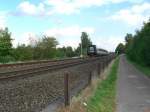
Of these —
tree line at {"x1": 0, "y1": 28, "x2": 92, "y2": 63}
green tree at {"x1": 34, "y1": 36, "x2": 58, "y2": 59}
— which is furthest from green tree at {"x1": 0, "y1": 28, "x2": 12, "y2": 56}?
green tree at {"x1": 34, "y1": 36, "x2": 58, "y2": 59}

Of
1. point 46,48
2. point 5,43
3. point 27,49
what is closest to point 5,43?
point 5,43

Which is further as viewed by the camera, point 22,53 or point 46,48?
point 46,48

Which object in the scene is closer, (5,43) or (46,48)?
(5,43)

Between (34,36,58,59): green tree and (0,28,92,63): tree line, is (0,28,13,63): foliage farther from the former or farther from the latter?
(34,36,58,59): green tree

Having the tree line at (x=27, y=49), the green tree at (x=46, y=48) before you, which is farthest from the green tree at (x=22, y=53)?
the green tree at (x=46, y=48)

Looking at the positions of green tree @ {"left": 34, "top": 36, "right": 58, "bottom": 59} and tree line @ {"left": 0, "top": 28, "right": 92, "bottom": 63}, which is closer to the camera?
tree line @ {"left": 0, "top": 28, "right": 92, "bottom": 63}

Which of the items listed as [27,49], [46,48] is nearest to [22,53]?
[27,49]

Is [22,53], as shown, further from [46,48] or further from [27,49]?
[46,48]

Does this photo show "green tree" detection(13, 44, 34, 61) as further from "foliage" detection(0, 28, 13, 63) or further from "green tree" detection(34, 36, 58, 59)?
"green tree" detection(34, 36, 58, 59)

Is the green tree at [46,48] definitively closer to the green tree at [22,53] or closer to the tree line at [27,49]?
the tree line at [27,49]

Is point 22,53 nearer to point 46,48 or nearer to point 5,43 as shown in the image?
point 5,43

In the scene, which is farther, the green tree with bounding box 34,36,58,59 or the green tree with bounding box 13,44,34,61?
the green tree with bounding box 34,36,58,59

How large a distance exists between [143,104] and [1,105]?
658cm

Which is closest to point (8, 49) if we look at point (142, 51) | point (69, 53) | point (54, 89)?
point (142, 51)
